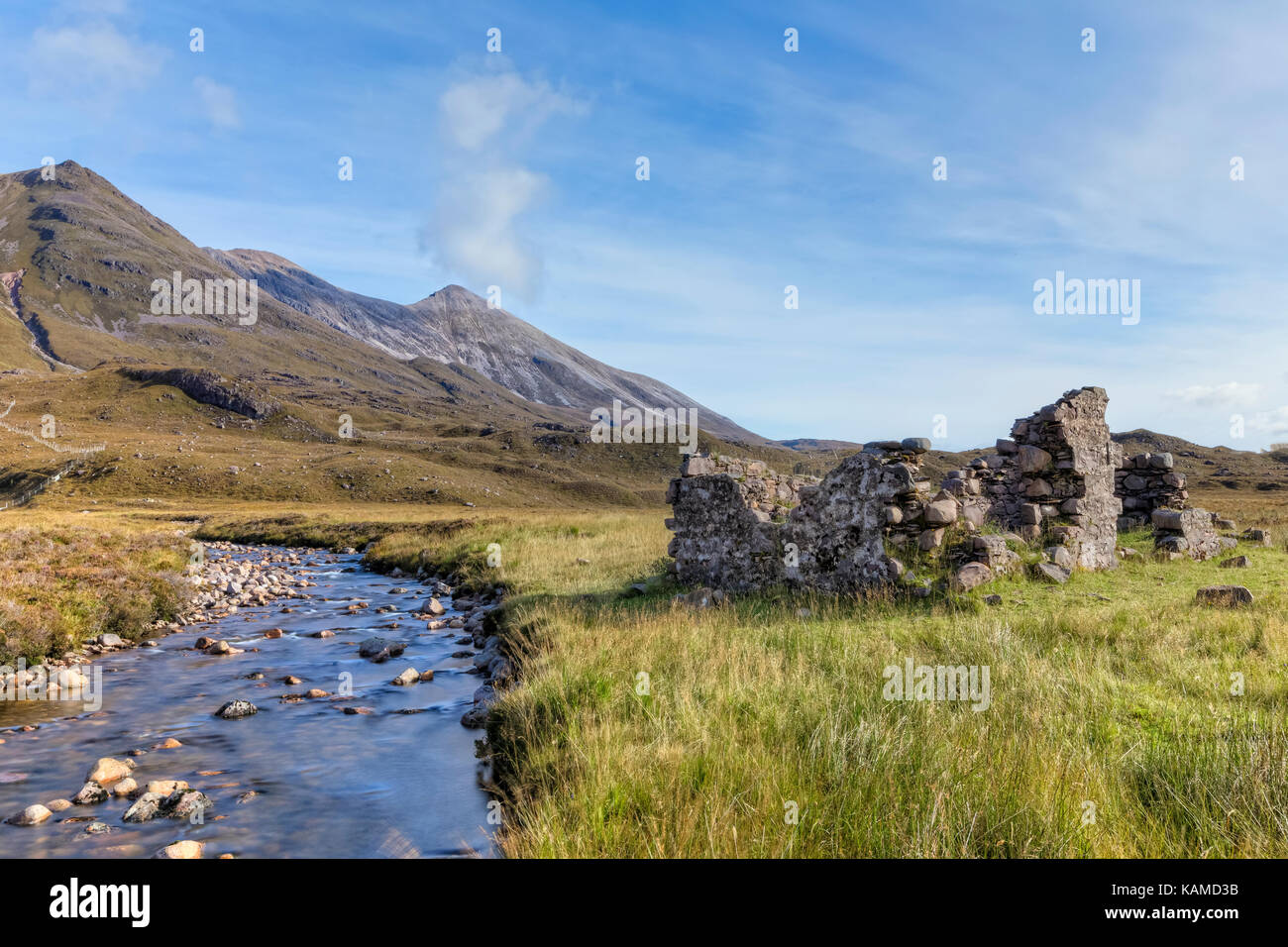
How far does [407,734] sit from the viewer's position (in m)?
9.98

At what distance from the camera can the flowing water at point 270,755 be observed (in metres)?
6.86

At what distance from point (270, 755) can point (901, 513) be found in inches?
437

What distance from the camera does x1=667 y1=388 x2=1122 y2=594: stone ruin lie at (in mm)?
13523

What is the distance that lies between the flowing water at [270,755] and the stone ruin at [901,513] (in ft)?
21.2

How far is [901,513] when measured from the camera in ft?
44.4

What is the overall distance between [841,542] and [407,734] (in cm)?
879

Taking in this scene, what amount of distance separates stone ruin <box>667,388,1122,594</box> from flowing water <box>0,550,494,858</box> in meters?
6.46

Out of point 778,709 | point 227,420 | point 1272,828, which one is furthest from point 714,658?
point 227,420

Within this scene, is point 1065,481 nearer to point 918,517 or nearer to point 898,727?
point 918,517

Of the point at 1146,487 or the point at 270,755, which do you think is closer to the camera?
the point at 270,755
